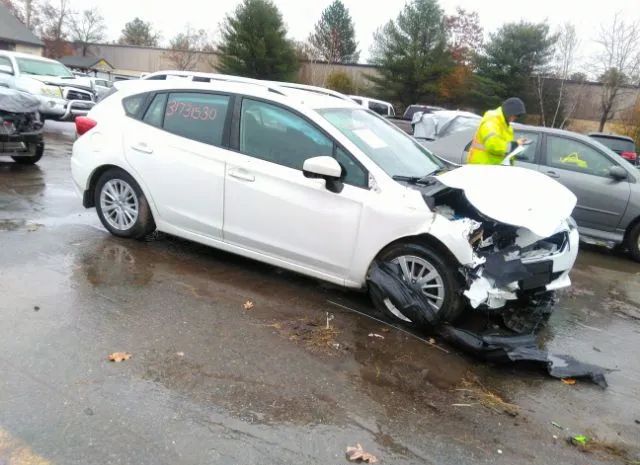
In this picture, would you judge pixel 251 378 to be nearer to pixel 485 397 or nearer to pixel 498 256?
pixel 485 397

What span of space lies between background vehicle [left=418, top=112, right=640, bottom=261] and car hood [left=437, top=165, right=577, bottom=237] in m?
3.44

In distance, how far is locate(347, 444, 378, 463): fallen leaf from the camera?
9.25 feet

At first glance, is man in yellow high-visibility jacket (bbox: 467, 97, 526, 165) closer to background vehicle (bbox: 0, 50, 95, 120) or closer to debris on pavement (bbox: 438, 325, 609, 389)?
debris on pavement (bbox: 438, 325, 609, 389)

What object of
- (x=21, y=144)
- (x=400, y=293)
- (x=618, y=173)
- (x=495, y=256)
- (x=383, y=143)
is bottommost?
(x=400, y=293)

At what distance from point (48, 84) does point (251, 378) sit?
48.1ft

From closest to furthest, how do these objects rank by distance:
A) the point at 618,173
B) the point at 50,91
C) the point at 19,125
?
the point at 618,173, the point at 19,125, the point at 50,91

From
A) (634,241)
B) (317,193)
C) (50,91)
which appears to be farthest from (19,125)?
(634,241)

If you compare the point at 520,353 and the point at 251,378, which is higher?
the point at 520,353

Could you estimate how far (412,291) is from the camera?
14.0 feet

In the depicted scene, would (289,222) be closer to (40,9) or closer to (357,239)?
(357,239)

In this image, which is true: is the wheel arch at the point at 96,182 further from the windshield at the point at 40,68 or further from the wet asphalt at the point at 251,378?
the windshield at the point at 40,68

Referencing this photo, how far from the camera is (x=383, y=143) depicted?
197 inches

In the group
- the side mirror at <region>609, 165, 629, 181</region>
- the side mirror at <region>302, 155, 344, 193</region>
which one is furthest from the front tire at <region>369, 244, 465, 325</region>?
the side mirror at <region>609, 165, 629, 181</region>

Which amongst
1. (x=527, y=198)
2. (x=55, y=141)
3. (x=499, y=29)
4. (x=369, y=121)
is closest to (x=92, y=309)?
(x=369, y=121)
